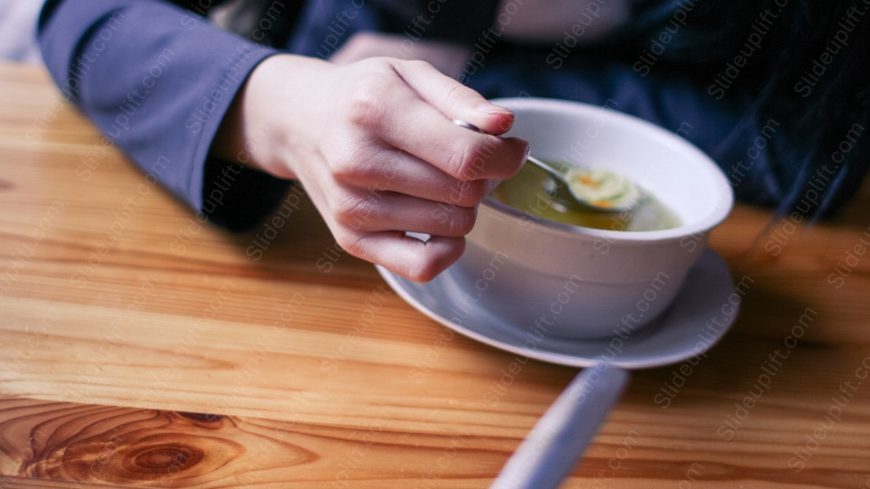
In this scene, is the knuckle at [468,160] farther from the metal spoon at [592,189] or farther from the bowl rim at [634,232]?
the metal spoon at [592,189]

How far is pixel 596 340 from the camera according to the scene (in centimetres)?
49

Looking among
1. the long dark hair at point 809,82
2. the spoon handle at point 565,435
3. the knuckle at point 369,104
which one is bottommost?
the spoon handle at point 565,435

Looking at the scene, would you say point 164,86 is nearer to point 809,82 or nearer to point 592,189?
point 592,189

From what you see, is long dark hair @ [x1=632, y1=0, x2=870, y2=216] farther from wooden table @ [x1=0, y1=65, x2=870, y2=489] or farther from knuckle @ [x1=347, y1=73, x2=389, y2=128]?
knuckle @ [x1=347, y1=73, x2=389, y2=128]

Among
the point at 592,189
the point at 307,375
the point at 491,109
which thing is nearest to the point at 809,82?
the point at 592,189

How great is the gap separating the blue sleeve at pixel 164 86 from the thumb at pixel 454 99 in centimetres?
16

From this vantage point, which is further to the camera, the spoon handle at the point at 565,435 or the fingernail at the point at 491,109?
the fingernail at the point at 491,109

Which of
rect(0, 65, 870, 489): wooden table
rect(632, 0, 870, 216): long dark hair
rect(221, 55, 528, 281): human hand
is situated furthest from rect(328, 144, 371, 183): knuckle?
rect(632, 0, 870, 216): long dark hair

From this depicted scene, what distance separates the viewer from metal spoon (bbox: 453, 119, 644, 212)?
0.56m

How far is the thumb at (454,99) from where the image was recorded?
42 cm

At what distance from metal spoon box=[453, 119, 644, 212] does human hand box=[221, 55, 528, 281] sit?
5.3 inches

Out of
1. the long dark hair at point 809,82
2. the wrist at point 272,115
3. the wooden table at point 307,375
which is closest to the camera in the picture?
the wooden table at point 307,375

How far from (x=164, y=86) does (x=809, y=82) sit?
549 millimetres

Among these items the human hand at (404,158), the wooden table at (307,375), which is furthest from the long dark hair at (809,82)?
the human hand at (404,158)
